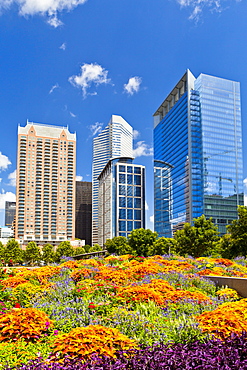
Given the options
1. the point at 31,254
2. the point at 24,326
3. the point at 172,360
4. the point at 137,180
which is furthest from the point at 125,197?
the point at 172,360

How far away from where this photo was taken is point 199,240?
2641 centimetres

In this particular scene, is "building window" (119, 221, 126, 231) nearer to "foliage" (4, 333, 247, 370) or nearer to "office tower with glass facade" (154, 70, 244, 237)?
"office tower with glass facade" (154, 70, 244, 237)

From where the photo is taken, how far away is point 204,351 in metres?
3.51

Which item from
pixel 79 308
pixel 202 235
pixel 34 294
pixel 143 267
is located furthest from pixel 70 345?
pixel 202 235

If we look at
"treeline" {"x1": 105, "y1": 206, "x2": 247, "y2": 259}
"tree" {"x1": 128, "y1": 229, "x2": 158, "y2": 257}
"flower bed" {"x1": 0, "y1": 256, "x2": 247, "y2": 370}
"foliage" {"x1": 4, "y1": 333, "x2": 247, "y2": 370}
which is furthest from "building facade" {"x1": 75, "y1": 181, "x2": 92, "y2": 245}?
"foliage" {"x1": 4, "y1": 333, "x2": 247, "y2": 370}

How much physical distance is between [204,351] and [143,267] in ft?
22.7

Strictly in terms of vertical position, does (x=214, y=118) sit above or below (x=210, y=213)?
above

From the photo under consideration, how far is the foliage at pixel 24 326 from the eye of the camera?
4.41m

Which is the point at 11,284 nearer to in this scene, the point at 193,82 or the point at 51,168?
the point at 51,168

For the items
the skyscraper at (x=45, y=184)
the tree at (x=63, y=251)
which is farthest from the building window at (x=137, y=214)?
the tree at (x=63, y=251)

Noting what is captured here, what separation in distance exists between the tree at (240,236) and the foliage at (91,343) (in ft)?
61.8

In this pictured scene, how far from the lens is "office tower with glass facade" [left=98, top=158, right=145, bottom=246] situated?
124062 millimetres

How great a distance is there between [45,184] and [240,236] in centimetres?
10377

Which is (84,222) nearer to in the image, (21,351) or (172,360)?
(21,351)
